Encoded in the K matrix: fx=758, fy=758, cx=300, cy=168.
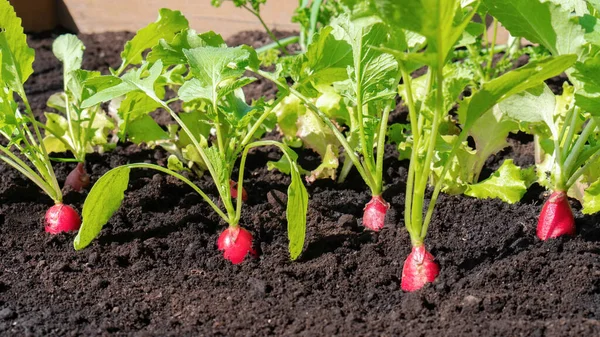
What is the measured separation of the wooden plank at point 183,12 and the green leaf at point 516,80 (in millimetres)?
2601

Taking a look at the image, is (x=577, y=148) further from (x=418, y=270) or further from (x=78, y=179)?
(x=78, y=179)

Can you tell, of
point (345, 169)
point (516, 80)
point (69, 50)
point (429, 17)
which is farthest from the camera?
point (69, 50)

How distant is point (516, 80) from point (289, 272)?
0.81 m

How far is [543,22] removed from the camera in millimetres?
1844

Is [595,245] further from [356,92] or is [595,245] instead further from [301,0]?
[301,0]

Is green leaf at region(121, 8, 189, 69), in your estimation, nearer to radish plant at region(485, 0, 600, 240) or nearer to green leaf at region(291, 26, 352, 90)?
green leaf at region(291, 26, 352, 90)

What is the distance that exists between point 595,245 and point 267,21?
105 inches

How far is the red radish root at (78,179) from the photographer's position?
264 cm

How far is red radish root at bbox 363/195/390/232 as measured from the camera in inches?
88.5

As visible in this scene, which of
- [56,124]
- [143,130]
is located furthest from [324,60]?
[56,124]

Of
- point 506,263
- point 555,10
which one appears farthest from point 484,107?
point 506,263

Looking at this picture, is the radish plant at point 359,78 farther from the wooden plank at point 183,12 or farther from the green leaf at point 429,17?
the wooden plank at point 183,12

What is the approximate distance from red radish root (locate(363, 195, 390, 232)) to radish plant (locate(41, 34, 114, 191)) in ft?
3.17

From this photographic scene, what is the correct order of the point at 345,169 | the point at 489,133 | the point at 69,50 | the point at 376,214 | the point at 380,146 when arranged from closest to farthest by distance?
the point at 380,146
the point at 376,214
the point at 489,133
the point at 345,169
the point at 69,50
